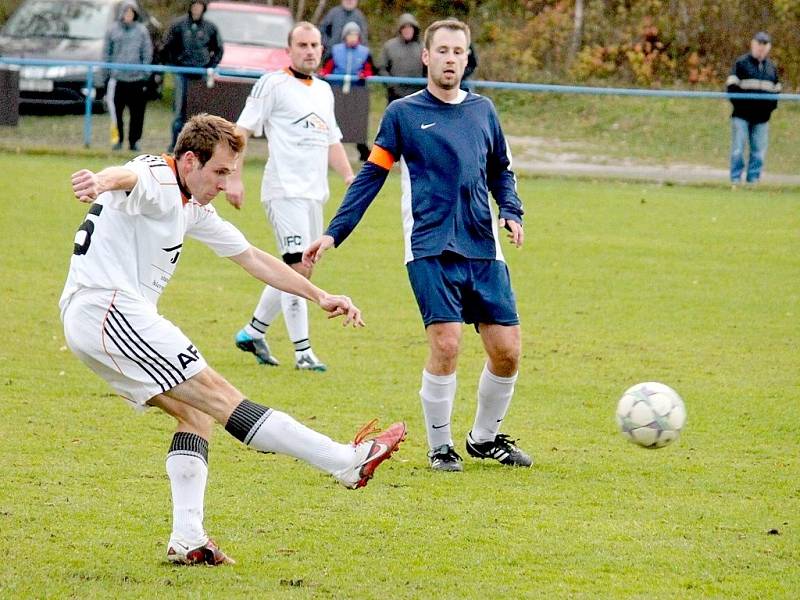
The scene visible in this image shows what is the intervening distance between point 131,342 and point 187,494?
2.04 ft

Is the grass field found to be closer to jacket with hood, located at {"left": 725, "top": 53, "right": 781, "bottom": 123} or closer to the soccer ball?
the soccer ball

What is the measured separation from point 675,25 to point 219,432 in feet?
76.8

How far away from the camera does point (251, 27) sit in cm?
2488

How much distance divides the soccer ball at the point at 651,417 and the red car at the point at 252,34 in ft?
58.3

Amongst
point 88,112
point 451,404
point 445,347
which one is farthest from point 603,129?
point 445,347

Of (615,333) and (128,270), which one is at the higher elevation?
(128,270)

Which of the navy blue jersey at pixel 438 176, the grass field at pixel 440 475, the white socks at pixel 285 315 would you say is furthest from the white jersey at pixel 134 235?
the white socks at pixel 285 315

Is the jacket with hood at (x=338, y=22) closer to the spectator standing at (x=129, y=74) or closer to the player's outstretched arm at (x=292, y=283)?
the spectator standing at (x=129, y=74)

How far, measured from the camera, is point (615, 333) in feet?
34.9

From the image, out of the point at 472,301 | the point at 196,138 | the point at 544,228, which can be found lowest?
the point at 544,228

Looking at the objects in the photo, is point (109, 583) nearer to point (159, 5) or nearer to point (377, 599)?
point (377, 599)

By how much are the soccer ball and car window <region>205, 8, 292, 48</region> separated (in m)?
19.0

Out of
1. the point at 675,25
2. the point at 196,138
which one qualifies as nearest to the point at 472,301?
the point at 196,138

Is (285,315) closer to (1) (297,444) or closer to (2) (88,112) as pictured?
(1) (297,444)
